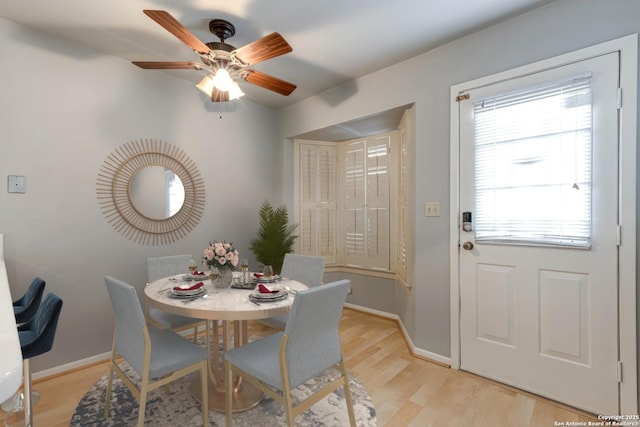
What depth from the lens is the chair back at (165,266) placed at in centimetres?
250

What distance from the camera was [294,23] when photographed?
2.17 metres

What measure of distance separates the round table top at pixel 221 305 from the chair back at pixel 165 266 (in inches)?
24.2

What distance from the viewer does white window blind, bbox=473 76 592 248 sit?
187 cm

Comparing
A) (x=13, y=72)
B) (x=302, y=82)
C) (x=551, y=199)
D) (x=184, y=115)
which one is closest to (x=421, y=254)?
(x=551, y=199)

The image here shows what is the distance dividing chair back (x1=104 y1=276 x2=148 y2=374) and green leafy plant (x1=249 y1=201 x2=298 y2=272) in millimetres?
1794

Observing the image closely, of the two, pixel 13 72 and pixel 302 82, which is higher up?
pixel 302 82

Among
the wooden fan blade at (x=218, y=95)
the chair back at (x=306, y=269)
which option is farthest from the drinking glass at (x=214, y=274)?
the wooden fan blade at (x=218, y=95)

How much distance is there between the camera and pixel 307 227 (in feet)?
13.0

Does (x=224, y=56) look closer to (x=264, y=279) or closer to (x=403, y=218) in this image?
(x=264, y=279)

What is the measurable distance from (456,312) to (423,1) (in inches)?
88.0

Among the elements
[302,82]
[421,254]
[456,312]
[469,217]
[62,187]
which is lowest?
[456,312]

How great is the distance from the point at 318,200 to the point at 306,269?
5.28ft

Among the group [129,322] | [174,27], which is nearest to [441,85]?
[174,27]

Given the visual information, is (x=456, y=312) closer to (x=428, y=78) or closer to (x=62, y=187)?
(x=428, y=78)
